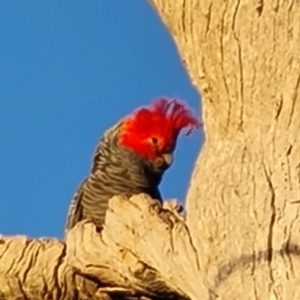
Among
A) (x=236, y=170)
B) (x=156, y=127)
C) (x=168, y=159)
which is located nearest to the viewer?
(x=236, y=170)

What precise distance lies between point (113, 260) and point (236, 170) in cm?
49

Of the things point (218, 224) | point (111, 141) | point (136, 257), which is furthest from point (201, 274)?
point (111, 141)

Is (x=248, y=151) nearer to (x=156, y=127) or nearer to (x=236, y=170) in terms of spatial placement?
(x=236, y=170)

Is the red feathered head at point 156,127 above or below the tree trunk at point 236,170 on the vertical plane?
above

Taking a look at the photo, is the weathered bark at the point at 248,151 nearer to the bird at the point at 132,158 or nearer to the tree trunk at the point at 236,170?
the tree trunk at the point at 236,170

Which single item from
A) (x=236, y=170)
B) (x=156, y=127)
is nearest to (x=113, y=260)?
(x=236, y=170)

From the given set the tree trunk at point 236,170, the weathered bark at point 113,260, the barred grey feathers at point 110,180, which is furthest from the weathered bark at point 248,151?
the barred grey feathers at point 110,180

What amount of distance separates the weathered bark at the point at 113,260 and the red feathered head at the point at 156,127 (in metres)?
0.65

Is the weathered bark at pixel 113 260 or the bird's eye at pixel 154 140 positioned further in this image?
the bird's eye at pixel 154 140

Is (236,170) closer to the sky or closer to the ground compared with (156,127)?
closer to the ground

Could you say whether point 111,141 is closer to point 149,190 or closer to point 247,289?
point 149,190

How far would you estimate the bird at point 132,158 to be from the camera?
133 inches

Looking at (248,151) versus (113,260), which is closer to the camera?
(248,151)

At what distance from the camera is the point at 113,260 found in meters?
2.64
